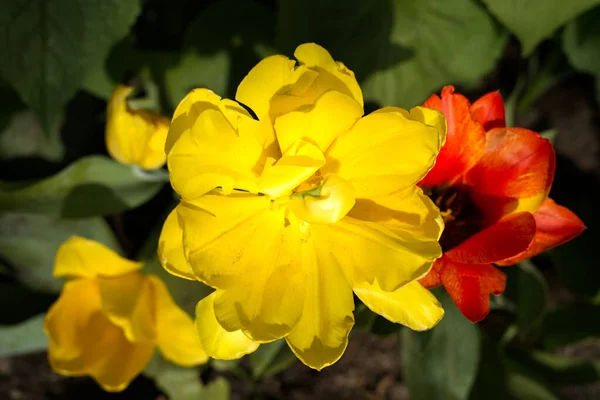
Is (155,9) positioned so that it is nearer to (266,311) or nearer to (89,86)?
(89,86)

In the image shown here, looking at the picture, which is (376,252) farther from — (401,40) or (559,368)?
(559,368)

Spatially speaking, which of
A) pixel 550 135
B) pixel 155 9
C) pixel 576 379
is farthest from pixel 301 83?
pixel 576 379

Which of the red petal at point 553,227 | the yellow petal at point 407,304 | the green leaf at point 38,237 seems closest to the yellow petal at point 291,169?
the yellow petal at point 407,304

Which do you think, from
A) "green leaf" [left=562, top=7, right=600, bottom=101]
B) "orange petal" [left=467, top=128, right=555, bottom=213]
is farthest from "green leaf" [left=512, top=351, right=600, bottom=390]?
"orange petal" [left=467, top=128, right=555, bottom=213]

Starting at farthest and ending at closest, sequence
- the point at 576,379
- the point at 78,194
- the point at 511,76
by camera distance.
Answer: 1. the point at 511,76
2. the point at 576,379
3. the point at 78,194

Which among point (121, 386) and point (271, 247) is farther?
point (121, 386)

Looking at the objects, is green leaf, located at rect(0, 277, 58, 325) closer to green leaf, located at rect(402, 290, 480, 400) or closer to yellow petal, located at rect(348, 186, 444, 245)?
green leaf, located at rect(402, 290, 480, 400)

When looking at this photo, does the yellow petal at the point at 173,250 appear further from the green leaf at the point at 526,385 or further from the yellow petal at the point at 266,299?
the green leaf at the point at 526,385
